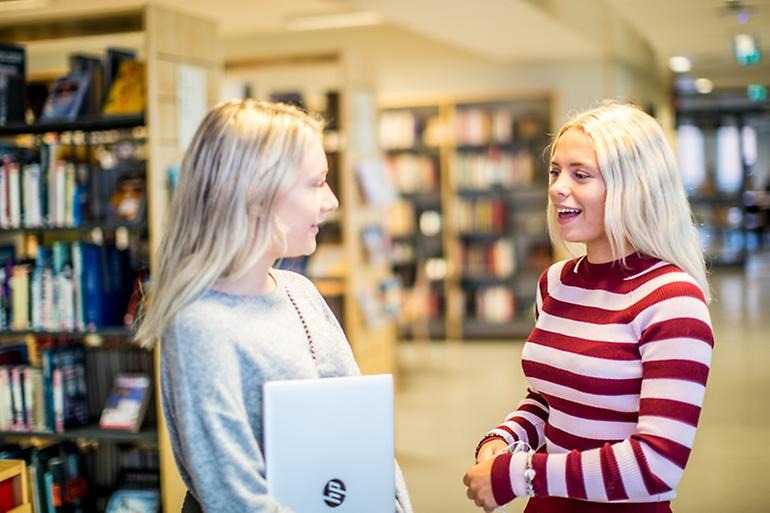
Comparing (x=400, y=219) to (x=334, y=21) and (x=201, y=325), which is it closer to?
(x=334, y=21)

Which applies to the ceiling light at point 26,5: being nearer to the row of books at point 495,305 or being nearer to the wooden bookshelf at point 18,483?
the row of books at point 495,305

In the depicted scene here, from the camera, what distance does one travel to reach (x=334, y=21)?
8.62 m

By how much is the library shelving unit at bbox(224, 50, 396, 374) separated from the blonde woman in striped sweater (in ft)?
13.8

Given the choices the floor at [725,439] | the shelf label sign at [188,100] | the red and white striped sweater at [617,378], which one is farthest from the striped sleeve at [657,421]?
the shelf label sign at [188,100]

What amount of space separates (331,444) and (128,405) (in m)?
2.58

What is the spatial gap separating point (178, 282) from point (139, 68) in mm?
2709

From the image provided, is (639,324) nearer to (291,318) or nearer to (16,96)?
(291,318)

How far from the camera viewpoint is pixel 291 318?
1.69 m

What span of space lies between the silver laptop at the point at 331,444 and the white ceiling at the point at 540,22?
8.71 feet

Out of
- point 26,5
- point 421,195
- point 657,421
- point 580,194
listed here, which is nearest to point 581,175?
point 580,194

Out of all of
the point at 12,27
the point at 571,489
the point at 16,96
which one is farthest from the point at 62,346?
the point at 571,489

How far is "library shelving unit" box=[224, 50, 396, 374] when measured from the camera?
19.9 feet

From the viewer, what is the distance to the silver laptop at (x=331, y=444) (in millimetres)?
1569

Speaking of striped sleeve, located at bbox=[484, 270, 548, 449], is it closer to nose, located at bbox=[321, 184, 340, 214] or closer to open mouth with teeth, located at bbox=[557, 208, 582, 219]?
open mouth with teeth, located at bbox=[557, 208, 582, 219]
